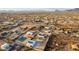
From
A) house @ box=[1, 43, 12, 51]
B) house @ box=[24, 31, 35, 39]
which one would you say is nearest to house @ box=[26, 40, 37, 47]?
house @ box=[24, 31, 35, 39]

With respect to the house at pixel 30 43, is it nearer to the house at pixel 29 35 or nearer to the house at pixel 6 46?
the house at pixel 29 35

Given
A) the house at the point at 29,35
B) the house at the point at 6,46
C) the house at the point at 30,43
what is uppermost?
the house at the point at 29,35

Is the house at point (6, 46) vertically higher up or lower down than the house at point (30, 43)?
lower down

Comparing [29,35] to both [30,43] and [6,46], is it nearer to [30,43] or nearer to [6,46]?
[30,43]

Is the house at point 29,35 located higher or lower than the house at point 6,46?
higher

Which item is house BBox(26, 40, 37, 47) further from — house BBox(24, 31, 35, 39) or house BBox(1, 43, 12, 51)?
house BBox(1, 43, 12, 51)

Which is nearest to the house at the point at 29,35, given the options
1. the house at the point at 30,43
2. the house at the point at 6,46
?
the house at the point at 30,43

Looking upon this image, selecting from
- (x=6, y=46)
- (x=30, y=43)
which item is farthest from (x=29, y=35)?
(x=6, y=46)

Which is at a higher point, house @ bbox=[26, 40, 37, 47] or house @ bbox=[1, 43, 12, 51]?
house @ bbox=[26, 40, 37, 47]
